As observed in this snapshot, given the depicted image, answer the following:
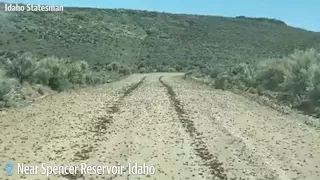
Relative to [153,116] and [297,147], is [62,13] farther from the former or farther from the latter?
[297,147]

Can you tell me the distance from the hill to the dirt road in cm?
4461

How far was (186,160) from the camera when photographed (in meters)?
12.9

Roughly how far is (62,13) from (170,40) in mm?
18608

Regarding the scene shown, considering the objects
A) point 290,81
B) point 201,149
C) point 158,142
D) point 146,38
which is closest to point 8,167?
point 158,142

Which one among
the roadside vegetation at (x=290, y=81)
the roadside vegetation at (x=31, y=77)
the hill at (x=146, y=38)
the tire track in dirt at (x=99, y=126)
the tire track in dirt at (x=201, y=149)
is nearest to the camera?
the tire track in dirt at (x=201, y=149)

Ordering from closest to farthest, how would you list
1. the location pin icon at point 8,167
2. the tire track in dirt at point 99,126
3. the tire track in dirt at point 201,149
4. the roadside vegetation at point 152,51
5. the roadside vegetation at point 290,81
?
the location pin icon at point 8,167 → the tire track in dirt at point 201,149 → the tire track in dirt at point 99,126 → the roadside vegetation at point 290,81 → the roadside vegetation at point 152,51

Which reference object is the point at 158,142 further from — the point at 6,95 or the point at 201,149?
the point at 6,95

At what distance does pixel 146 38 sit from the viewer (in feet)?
316

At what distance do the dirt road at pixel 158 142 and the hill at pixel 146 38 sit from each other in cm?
4461

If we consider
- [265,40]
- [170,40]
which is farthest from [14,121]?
[265,40]

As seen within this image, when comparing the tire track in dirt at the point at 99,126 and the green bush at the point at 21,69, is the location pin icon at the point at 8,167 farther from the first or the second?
the green bush at the point at 21,69

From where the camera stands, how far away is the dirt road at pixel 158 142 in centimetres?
1184

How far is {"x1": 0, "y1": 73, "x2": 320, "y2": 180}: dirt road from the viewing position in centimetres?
1184

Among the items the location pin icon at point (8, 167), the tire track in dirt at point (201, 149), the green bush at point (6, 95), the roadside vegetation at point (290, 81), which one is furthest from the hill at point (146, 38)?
the location pin icon at point (8, 167)
